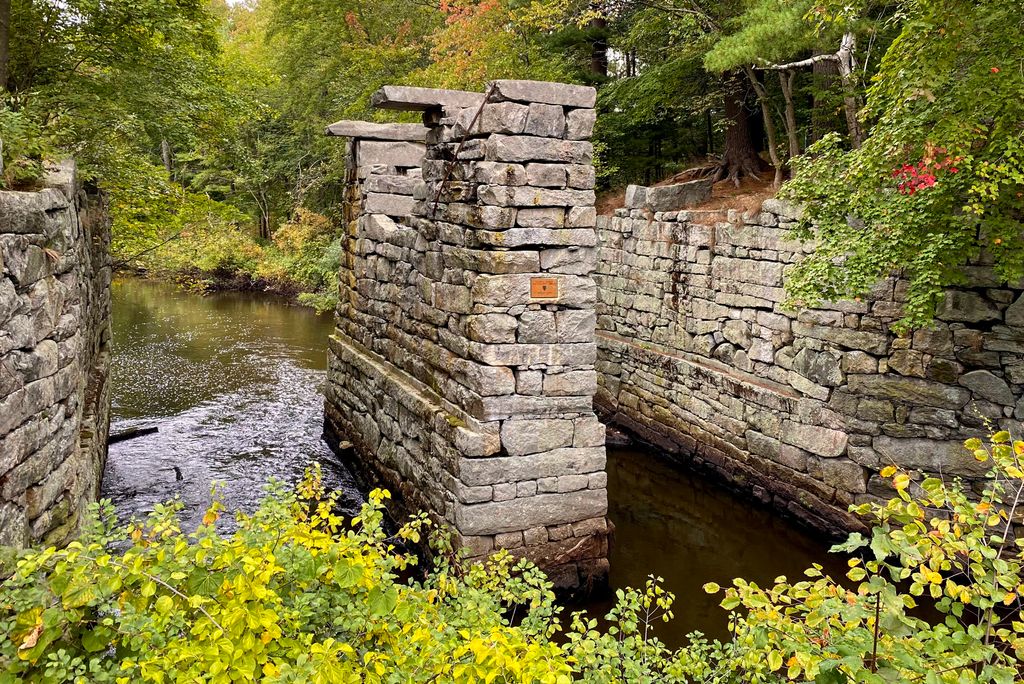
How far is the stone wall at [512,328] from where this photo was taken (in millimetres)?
5102

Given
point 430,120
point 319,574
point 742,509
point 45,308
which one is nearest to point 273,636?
point 319,574

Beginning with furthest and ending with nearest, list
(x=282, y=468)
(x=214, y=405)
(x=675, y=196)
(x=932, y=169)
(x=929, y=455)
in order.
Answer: (x=214, y=405)
(x=675, y=196)
(x=282, y=468)
(x=929, y=455)
(x=932, y=169)

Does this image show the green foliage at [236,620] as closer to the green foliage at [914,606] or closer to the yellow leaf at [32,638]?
the yellow leaf at [32,638]

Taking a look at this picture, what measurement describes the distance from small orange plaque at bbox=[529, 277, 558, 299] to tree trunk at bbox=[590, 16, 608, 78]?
A: 1028cm

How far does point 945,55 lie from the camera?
198 inches

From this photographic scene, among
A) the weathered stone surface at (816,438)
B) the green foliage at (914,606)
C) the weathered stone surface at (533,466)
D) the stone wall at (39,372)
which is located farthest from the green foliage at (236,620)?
the weathered stone surface at (816,438)

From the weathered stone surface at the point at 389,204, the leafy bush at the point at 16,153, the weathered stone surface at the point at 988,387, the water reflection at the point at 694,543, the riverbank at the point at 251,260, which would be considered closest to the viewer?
the leafy bush at the point at 16,153

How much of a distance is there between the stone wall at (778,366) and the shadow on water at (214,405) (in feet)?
13.6

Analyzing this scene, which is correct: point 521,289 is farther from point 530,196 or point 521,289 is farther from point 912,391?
point 912,391

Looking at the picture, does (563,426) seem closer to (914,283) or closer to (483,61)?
(914,283)

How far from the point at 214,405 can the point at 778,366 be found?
753cm

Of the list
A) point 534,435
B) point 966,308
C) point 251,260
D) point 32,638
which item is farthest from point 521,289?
point 251,260

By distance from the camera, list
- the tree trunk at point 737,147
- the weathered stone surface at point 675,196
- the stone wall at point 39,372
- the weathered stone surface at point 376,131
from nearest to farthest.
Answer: the stone wall at point 39,372 < the weathered stone surface at point 376,131 < the weathered stone surface at point 675,196 < the tree trunk at point 737,147

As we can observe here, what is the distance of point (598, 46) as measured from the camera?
15.0 meters
